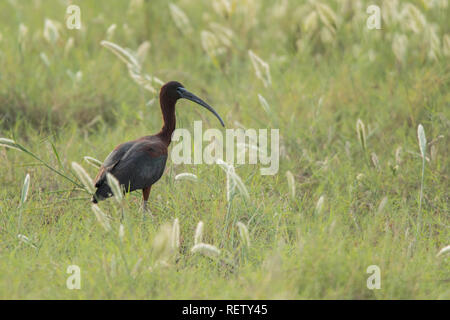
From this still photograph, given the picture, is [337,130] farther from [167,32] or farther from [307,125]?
[167,32]

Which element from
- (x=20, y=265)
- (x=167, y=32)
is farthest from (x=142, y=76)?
(x=167, y=32)

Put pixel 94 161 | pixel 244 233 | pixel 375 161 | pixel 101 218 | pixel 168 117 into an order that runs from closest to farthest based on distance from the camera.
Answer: pixel 101 218, pixel 244 233, pixel 94 161, pixel 168 117, pixel 375 161

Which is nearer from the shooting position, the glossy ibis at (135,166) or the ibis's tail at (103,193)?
the ibis's tail at (103,193)

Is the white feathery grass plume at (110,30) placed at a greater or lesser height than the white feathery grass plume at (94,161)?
→ greater

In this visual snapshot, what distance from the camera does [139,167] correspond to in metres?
4.01

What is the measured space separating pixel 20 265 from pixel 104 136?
2.26 m

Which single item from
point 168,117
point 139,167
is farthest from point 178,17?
point 139,167

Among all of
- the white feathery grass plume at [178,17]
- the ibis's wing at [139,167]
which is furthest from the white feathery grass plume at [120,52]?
the white feathery grass plume at [178,17]

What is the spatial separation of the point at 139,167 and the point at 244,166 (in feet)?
3.21

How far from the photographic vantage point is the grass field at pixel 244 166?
3.36 metres

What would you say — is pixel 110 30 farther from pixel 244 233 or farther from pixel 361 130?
pixel 244 233

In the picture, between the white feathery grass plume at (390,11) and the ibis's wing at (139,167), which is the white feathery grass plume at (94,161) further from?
the white feathery grass plume at (390,11)

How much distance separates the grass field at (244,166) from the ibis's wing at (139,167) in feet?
0.71

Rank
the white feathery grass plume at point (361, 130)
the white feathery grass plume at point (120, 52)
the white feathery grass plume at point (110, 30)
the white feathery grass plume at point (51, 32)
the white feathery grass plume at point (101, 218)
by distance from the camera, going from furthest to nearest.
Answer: the white feathery grass plume at point (51, 32), the white feathery grass plume at point (110, 30), the white feathery grass plume at point (120, 52), the white feathery grass plume at point (361, 130), the white feathery grass plume at point (101, 218)
